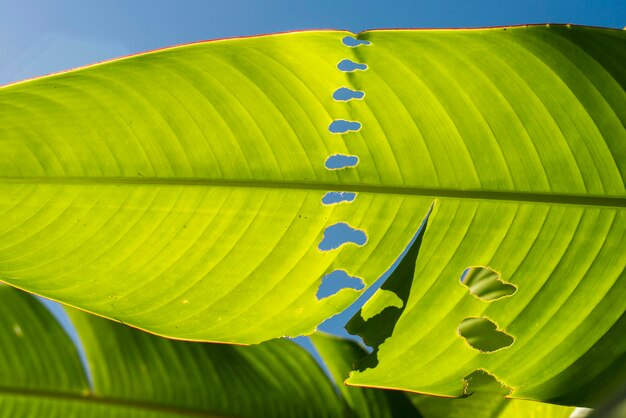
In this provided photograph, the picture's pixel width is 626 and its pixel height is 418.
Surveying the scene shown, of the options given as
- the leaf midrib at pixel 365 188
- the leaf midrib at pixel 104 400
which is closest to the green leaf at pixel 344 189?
the leaf midrib at pixel 365 188

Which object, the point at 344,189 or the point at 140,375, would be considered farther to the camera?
the point at 140,375

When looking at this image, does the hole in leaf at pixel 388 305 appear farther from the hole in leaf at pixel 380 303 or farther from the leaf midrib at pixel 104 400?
the leaf midrib at pixel 104 400

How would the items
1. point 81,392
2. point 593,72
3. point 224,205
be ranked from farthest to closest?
1. point 81,392
2. point 224,205
3. point 593,72

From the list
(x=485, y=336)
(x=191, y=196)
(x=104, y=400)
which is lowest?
(x=104, y=400)

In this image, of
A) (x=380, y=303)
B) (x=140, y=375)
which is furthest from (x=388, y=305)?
(x=140, y=375)

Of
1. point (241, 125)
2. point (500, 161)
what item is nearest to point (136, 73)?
point (241, 125)

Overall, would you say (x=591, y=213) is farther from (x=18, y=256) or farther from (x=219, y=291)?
(x=18, y=256)

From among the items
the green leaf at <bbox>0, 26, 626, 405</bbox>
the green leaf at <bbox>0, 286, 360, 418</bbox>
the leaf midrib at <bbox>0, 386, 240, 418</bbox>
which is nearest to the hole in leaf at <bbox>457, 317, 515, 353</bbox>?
the green leaf at <bbox>0, 26, 626, 405</bbox>

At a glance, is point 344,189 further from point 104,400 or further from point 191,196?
point 104,400
